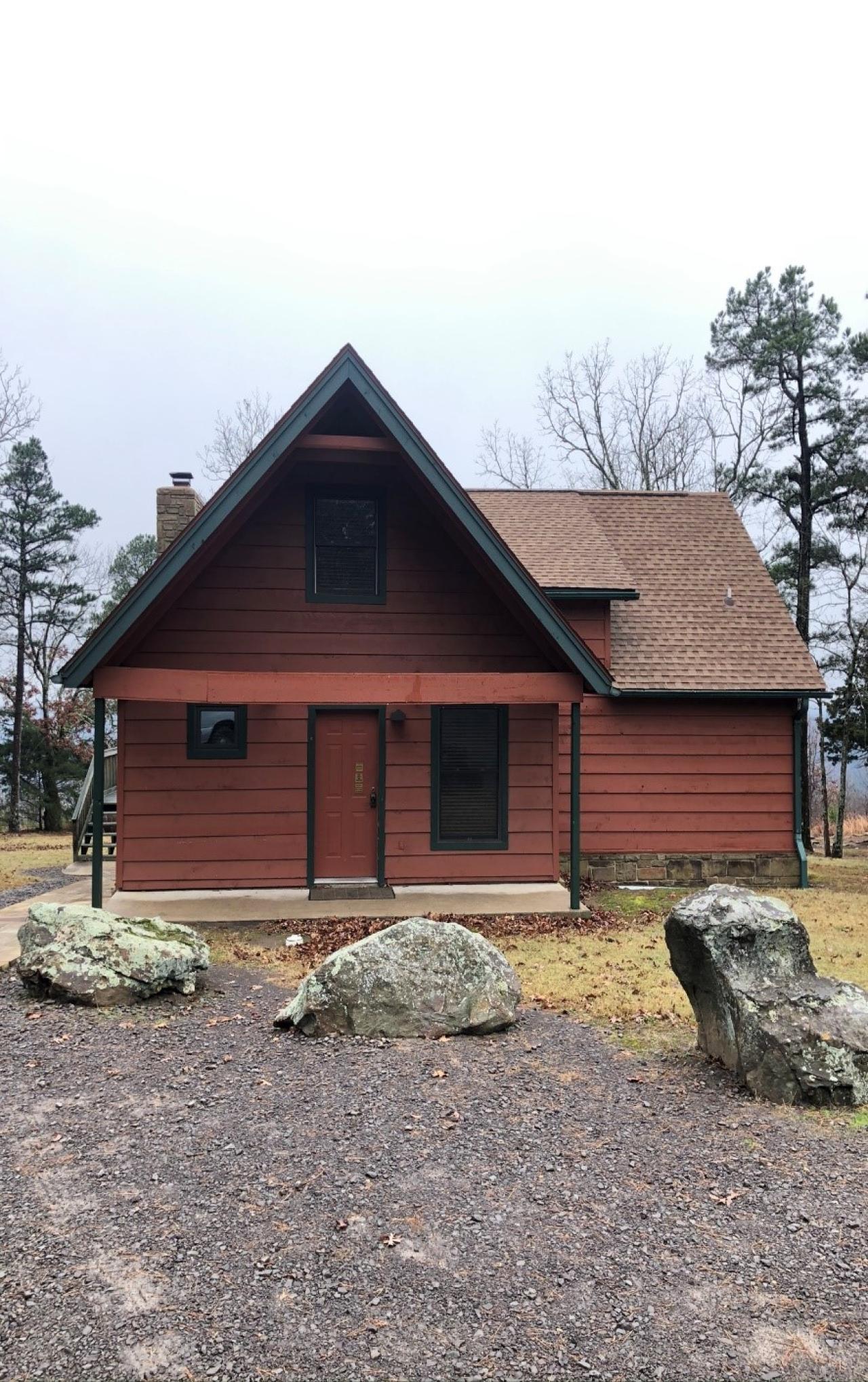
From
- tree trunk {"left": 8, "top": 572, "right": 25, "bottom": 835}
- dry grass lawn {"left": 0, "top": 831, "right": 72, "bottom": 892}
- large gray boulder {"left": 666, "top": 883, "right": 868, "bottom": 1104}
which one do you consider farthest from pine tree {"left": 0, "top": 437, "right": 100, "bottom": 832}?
large gray boulder {"left": 666, "top": 883, "right": 868, "bottom": 1104}

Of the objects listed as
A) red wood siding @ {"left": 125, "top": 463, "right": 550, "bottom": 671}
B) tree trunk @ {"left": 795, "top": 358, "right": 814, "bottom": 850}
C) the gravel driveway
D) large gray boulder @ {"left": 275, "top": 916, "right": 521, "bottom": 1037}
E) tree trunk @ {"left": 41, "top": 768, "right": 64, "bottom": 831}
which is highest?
tree trunk @ {"left": 795, "top": 358, "right": 814, "bottom": 850}

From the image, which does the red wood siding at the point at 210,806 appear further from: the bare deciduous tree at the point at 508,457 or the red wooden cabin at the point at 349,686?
the bare deciduous tree at the point at 508,457

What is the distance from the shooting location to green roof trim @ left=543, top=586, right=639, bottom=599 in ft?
41.3

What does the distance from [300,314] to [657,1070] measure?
67157mm

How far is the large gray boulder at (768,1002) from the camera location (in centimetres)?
450

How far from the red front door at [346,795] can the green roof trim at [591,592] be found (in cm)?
360

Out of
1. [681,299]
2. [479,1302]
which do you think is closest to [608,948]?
[479,1302]

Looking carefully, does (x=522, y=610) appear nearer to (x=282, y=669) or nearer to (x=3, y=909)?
(x=282, y=669)

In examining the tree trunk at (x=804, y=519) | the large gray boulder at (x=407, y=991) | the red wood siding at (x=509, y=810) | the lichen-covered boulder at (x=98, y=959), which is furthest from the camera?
the tree trunk at (x=804, y=519)

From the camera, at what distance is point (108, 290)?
4388cm

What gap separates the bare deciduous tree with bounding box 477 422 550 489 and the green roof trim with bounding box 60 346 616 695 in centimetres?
2416

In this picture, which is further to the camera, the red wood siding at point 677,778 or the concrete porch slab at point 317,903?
the red wood siding at point 677,778

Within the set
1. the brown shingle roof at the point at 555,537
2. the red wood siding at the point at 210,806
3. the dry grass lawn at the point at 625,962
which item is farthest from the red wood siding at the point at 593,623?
the red wood siding at the point at 210,806

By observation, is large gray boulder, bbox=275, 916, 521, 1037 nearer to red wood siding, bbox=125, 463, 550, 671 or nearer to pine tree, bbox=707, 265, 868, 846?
red wood siding, bbox=125, 463, 550, 671
